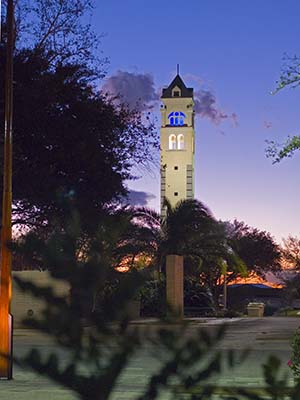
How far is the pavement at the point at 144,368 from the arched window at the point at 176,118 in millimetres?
54126

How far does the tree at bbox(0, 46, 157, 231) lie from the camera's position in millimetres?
20672

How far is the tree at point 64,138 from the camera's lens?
20.7 m

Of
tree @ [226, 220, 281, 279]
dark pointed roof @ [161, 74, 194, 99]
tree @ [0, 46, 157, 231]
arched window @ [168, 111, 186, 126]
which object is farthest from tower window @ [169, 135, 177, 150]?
tree @ [0, 46, 157, 231]

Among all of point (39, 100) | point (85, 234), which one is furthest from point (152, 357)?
point (39, 100)

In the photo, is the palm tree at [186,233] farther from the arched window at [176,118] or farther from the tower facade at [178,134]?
the arched window at [176,118]

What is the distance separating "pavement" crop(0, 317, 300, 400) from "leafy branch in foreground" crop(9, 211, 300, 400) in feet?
0.07

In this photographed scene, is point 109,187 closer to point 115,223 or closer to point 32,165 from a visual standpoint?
point 32,165

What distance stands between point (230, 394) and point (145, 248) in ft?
84.3

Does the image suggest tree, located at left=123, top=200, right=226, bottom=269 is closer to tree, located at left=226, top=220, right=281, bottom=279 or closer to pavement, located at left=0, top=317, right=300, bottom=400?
pavement, located at left=0, top=317, right=300, bottom=400

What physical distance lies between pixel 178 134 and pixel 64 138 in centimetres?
5450

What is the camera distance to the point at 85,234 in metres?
2.14

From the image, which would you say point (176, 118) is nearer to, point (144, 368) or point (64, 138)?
point (64, 138)

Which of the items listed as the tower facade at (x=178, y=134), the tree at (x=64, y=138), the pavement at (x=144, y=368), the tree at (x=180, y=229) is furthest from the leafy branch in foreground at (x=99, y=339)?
the tower facade at (x=178, y=134)

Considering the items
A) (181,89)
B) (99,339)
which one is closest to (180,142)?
(181,89)
